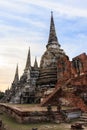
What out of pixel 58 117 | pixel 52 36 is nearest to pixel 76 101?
pixel 58 117

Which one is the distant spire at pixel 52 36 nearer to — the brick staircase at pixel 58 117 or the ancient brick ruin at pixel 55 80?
the ancient brick ruin at pixel 55 80

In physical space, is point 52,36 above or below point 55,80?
above

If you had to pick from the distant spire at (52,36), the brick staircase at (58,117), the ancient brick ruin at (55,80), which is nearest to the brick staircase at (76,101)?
the ancient brick ruin at (55,80)

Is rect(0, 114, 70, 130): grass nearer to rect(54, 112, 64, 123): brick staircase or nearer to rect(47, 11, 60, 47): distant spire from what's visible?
rect(54, 112, 64, 123): brick staircase

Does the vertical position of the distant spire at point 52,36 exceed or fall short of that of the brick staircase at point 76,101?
it exceeds it

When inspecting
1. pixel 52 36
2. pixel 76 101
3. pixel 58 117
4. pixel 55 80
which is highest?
pixel 52 36

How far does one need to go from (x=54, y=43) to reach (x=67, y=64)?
8.89 m

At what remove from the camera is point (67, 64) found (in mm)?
26594

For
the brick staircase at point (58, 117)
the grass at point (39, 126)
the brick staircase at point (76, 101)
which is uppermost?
the brick staircase at point (76, 101)

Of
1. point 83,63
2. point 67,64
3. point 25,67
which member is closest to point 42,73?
point 67,64

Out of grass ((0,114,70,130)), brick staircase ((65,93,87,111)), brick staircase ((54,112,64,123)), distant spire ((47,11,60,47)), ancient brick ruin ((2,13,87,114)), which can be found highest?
distant spire ((47,11,60,47))

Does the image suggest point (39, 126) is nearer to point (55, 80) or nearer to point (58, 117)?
point (58, 117)

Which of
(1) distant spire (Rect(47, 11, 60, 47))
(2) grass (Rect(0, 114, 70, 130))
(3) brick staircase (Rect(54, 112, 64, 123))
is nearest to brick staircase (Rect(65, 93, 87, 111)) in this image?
(3) brick staircase (Rect(54, 112, 64, 123))

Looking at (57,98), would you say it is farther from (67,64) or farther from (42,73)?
(42,73)
